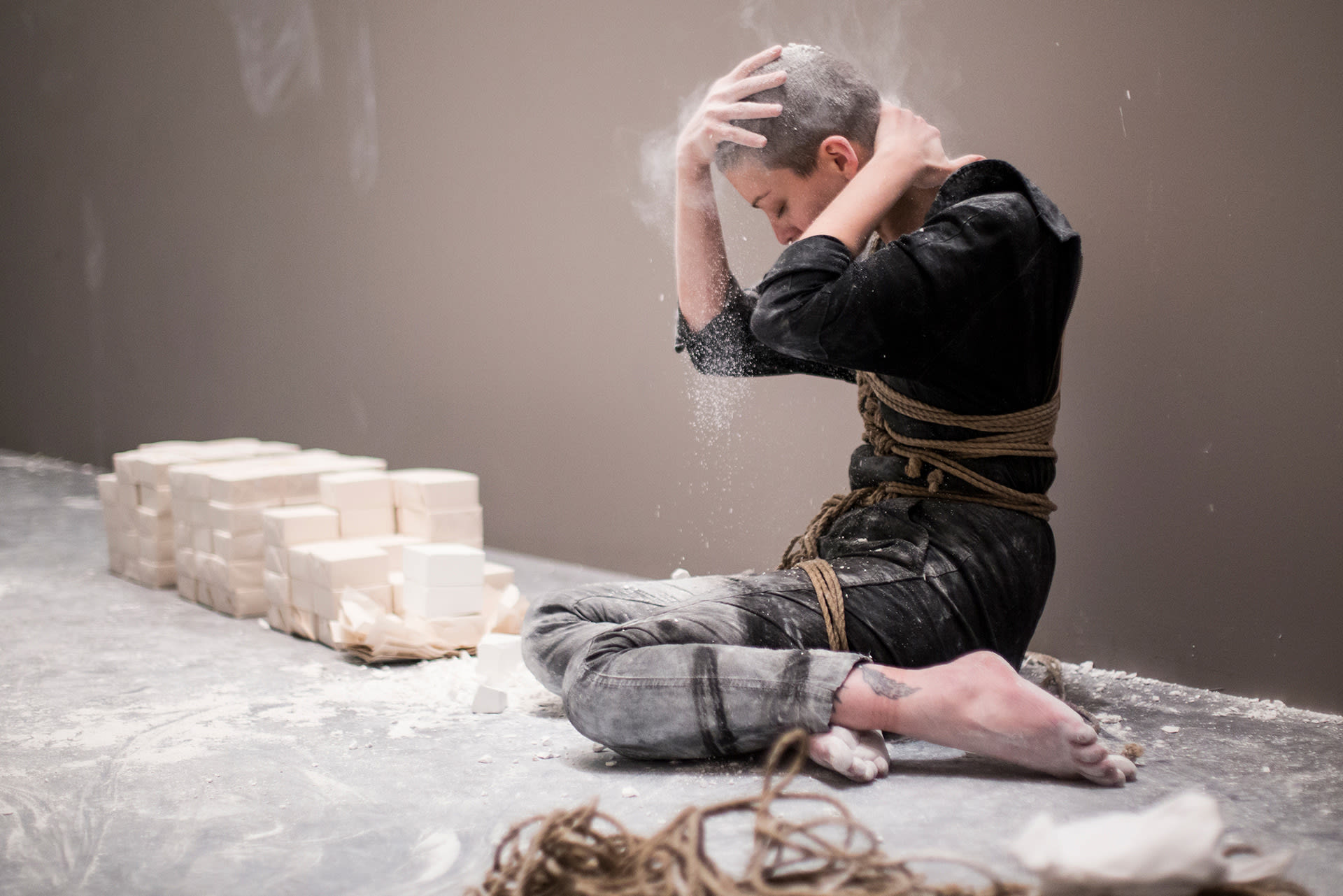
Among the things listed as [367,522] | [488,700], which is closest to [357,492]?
[367,522]

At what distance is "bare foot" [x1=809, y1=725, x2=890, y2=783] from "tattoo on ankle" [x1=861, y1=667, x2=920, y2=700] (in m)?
0.09

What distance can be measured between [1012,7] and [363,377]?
299 cm

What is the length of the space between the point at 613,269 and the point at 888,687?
215 cm

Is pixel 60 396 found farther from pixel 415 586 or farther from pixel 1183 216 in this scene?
→ pixel 1183 216

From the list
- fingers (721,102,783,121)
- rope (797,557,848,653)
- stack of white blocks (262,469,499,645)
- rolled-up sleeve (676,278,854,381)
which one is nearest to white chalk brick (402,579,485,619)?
stack of white blocks (262,469,499,645)

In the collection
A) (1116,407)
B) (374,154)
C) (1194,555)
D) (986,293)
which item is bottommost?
(1194,555)

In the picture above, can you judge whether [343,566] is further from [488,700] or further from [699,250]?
[699,250]

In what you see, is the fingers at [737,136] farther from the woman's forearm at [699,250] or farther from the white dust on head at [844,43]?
the white dust on head at [844,43]

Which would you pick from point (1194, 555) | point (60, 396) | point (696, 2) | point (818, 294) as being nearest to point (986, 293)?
point (818, 294)

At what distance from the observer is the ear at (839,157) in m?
2.11

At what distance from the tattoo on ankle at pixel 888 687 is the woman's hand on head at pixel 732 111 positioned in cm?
92

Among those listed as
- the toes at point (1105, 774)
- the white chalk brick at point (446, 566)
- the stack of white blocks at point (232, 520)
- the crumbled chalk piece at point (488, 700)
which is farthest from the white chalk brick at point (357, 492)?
the toes at point (1105, 774)

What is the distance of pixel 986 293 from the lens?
1.92m

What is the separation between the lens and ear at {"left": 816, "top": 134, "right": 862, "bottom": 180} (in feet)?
6.91
